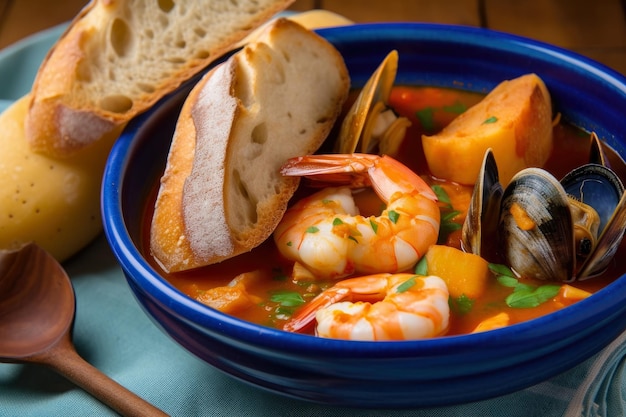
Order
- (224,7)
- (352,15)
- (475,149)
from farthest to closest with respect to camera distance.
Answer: (352,15)
(224,7)
(475,149)

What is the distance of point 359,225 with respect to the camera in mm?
1971

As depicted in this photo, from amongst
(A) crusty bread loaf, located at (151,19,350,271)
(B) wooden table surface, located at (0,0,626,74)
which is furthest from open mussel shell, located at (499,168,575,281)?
(B) wooden table surface, located at (0,0,626,74)

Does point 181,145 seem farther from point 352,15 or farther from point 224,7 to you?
point 352,15

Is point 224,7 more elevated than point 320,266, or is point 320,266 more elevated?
point 224,7

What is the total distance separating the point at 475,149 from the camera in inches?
88.5

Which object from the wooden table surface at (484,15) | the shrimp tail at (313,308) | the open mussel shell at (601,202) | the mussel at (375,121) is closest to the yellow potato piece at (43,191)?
the mussel at (375,121)

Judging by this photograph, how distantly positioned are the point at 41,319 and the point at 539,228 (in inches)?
51.8

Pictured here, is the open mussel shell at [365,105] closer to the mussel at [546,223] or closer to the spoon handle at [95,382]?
the mussel at [546,223]

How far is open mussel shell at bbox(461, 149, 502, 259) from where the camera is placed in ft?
6.38

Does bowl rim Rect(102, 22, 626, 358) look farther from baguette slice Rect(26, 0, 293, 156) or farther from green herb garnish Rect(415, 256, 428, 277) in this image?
green herb garnish Rect(415, 256, 428, 277)

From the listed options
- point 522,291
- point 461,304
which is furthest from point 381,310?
point 522,291

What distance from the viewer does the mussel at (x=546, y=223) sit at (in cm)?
187

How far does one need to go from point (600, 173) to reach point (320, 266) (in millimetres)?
748

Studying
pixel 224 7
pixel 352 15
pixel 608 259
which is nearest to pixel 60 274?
pixel 224 7
